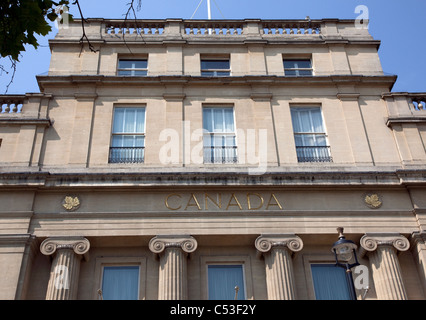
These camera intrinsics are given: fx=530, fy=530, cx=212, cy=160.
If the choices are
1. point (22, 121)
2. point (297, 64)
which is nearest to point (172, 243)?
point (22, 121)

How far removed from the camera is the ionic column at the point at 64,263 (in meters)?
15.0

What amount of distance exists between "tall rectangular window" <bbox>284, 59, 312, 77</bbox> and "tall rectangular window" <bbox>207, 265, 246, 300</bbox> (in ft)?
28.0

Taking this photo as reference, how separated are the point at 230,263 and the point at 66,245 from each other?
4.99m

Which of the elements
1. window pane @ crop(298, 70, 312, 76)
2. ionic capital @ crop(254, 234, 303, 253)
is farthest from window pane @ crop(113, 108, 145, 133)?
window pane @ crop(298, 70, 312, 76)

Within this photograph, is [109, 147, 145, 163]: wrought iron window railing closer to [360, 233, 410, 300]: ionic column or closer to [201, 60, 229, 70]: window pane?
[201, 60, 229, 70]: window pane

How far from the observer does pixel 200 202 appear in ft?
55.3

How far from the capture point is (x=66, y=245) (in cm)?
1571

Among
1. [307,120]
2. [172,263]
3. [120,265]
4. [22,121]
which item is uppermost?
[307,120]

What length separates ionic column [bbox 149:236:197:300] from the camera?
598 inches

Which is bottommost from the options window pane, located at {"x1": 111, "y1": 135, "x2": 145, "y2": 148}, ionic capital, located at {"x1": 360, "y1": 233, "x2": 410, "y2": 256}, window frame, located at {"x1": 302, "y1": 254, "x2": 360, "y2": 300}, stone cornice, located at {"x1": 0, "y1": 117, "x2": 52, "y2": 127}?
window frame, located at {"x1": 302, "y1": 254, "x2": 360, "y2": 300}

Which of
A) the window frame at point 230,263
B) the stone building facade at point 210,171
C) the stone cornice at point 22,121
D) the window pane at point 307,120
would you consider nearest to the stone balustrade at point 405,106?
the stone building facade at point 210,171

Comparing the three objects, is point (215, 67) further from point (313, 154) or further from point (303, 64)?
point (313, 154)
